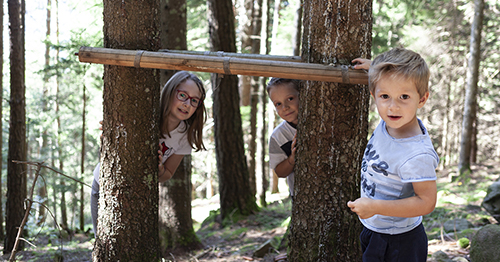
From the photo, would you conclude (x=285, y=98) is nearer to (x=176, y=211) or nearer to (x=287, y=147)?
(x=287, y=147)

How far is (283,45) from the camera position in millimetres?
17125

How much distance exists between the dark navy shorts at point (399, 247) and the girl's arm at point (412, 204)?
1.09 ft

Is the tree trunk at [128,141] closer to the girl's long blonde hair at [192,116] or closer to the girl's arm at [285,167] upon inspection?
the girl's long blonde hair at [192,116]

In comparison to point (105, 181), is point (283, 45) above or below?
above

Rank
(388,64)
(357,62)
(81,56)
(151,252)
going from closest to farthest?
(388,64), (357,62), (81,56), (151,252)

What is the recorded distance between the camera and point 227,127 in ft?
23.5

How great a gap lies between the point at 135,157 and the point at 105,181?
329 mm

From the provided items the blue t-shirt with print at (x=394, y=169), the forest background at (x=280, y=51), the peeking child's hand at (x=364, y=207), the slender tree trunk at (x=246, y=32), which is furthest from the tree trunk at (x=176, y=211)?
the slender tree trunk at (x=246, y=32)

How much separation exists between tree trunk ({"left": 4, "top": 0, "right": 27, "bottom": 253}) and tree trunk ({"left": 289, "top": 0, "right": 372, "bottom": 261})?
6314 mm

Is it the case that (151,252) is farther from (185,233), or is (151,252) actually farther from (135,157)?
(185,233)

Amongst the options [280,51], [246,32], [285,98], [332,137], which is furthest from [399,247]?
[280,51]

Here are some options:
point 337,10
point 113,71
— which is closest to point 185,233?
point 113,71

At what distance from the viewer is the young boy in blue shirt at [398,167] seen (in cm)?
175

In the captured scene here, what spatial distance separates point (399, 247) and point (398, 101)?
868 mm
